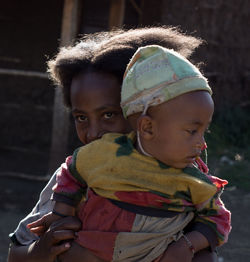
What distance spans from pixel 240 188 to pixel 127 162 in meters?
4.73

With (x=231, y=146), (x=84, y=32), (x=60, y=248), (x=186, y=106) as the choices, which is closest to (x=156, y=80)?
(x=186, y=106)

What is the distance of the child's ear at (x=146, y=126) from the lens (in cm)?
189

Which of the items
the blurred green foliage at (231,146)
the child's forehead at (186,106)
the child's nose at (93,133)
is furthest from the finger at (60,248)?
the blurred green foliage at (231,146)

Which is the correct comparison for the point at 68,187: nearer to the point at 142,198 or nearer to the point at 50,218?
the point at 50,218

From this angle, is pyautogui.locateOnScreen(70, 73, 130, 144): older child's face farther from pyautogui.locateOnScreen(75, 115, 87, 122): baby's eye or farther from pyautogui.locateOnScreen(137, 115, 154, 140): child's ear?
pyautogui.locateOnScreen(137, 115, 154, 140): child's ear

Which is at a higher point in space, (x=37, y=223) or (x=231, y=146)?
(x=37, y=223)

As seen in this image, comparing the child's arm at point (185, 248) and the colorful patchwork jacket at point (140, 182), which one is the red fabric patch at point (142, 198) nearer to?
the colorful patchwork jacket at point (140, 182)

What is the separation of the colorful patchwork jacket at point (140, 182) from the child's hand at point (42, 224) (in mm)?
87

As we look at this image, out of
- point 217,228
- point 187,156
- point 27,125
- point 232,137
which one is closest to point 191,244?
point 217,228

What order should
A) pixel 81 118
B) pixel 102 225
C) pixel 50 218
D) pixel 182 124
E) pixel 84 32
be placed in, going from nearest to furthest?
pixel 182 124 → pixel 102 225 → pixel 50 218 → pixel 81 118 → pixel 84 32

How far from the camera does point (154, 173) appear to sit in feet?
6.29

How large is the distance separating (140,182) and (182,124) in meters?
0.23

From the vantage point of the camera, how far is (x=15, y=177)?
23.0 feet

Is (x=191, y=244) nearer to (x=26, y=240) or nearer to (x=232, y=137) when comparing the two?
(x=26, y=240)
